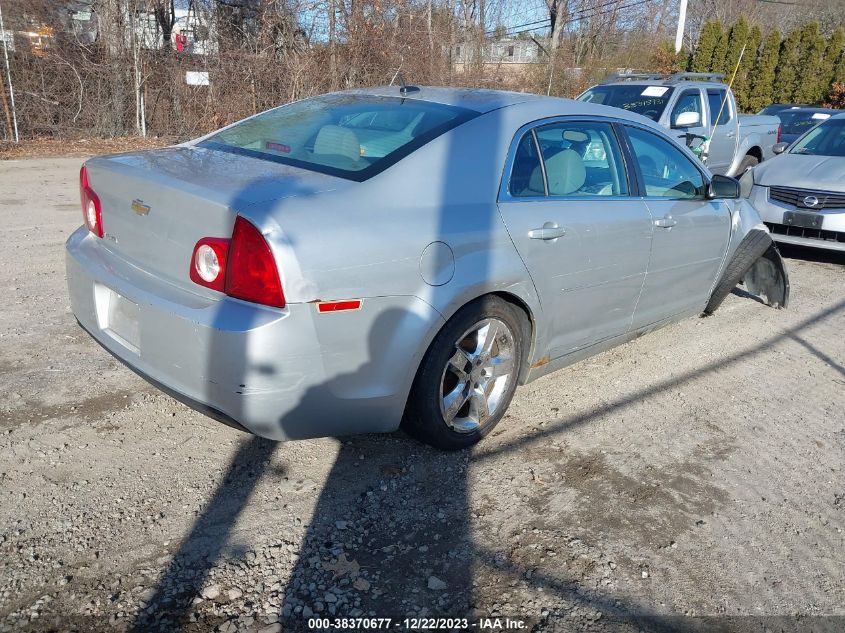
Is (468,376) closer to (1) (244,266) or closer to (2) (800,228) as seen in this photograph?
(1) (244,266)

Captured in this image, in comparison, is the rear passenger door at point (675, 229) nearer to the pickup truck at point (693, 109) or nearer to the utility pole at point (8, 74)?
the pickup truck at point (693, 109)

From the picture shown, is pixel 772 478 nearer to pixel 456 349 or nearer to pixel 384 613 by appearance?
pixel 456 349

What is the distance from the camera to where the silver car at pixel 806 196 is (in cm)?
752

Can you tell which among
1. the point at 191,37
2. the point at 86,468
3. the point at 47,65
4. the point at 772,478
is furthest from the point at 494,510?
the point at 191,37

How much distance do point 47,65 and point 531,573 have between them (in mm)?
14802

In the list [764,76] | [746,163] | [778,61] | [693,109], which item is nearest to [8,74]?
[693,109]

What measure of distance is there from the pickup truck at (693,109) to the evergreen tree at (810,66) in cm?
2073

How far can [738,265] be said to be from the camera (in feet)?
17.5

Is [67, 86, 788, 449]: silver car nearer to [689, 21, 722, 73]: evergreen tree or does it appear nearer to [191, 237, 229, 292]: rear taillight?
[191, 237, 229, 292]: rear taillight

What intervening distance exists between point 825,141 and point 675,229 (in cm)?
581

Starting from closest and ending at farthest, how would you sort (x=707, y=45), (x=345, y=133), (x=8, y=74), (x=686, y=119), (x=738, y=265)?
(x=345, y=133) < (x=738, y=265) < (x=686, y=119) < (x=8, y=74) < (x=707, y=45)

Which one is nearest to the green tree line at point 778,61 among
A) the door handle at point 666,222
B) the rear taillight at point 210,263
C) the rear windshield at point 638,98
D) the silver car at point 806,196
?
the rear windshield at point 638,98

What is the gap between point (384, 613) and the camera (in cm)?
246

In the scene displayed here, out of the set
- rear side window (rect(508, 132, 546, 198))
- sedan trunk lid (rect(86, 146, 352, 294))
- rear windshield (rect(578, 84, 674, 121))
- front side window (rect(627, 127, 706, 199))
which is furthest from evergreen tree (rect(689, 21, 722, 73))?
sedan trunk lid (rect(86, 146, 352, 294))
